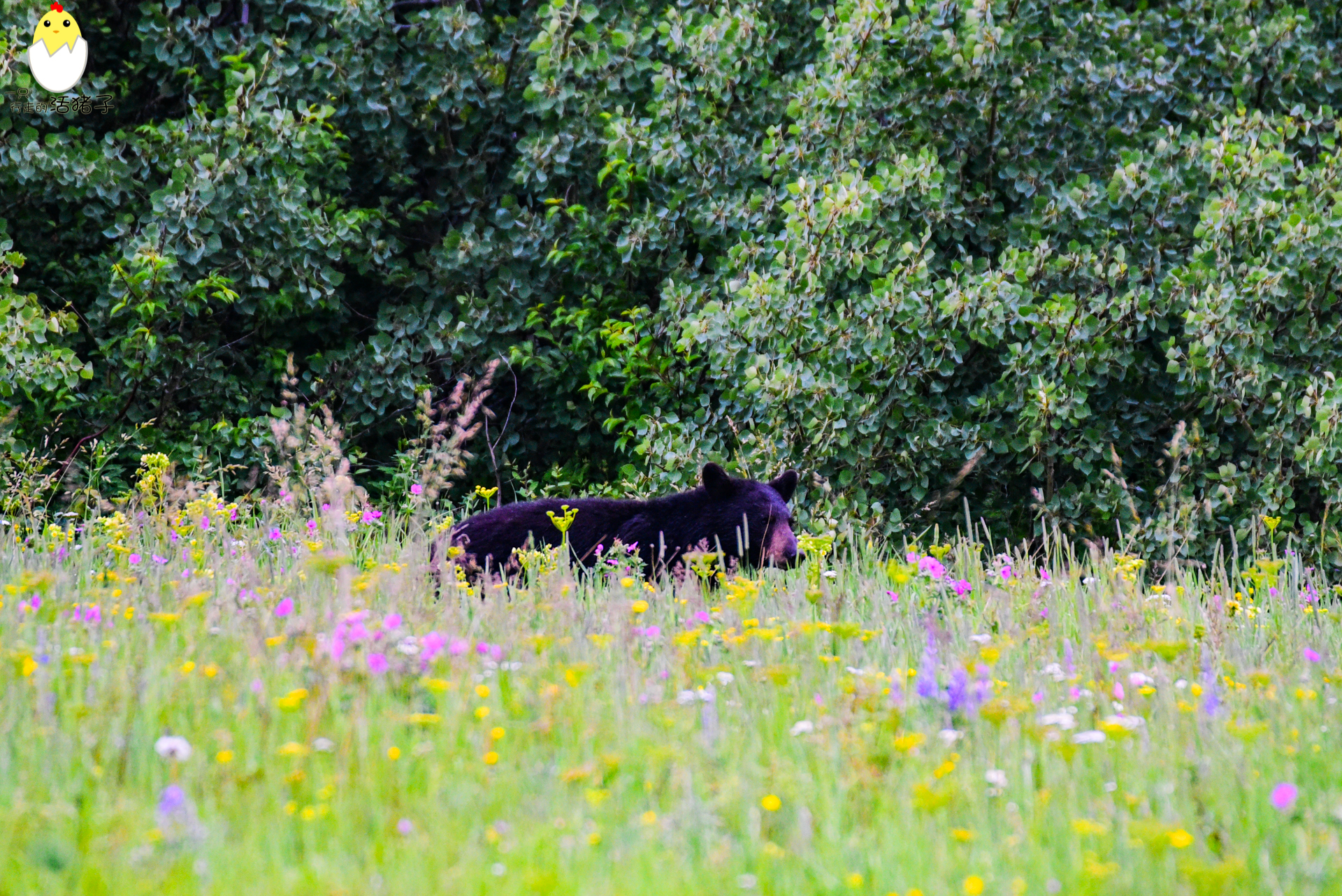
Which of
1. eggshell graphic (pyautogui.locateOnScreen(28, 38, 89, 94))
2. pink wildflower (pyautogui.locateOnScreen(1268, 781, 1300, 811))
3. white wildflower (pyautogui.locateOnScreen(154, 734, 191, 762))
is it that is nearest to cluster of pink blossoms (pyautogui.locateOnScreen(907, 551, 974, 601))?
pink wildflower (pyautogui.locateOnScreen(1268, 781, 1300, 811))

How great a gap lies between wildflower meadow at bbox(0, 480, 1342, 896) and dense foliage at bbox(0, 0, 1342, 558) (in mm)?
4258

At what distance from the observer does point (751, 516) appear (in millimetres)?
7062

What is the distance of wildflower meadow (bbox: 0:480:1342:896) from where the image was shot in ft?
8.02

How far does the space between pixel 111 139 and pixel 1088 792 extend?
10334 mm

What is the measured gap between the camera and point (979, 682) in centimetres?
335

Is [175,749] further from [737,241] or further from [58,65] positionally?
[58,65]

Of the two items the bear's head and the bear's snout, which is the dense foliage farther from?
the bear's snout

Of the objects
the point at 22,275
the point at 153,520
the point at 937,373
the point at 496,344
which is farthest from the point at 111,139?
the point at 937,373

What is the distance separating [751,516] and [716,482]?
297mm

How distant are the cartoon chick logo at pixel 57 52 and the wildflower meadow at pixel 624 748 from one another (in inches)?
294

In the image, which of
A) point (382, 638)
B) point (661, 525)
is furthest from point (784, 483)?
point (382, 638)

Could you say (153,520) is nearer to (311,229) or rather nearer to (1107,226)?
(311,229)

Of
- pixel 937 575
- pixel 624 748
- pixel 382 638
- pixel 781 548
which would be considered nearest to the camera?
pixel 624 748

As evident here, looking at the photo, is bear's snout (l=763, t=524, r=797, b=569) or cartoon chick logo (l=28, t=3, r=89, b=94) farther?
cartoon chick logo (l=28, t=3, r=89, b=94)
